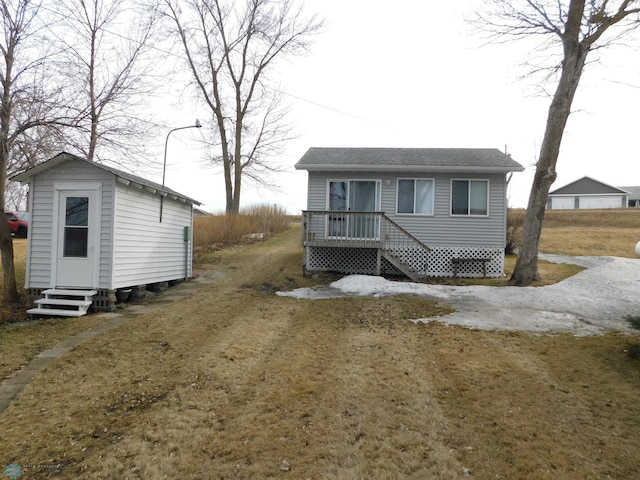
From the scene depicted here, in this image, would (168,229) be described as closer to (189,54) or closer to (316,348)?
(316,348)

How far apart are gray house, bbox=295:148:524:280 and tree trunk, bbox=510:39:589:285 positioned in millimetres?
1578

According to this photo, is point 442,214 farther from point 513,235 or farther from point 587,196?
point 587,196

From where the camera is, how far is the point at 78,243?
788 centimetres

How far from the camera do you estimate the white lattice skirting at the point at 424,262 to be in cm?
1220

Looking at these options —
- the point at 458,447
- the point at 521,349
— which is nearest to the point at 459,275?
the point at 521,349

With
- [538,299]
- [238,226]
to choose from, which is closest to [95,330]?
[538,299]

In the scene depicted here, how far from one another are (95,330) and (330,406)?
481 centimetres

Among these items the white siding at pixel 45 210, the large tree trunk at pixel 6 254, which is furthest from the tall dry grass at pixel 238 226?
the white siding at pixel 45 210

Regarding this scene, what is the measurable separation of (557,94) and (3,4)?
1284cm

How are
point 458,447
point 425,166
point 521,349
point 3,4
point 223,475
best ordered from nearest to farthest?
1. point 223,475
2. point 458,447
3. point 521,349
4. point 3,4
5. point 425,166

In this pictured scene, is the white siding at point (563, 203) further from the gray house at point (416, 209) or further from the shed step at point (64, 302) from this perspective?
the shed step at point (64, 302)

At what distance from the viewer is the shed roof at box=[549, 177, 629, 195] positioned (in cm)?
4300

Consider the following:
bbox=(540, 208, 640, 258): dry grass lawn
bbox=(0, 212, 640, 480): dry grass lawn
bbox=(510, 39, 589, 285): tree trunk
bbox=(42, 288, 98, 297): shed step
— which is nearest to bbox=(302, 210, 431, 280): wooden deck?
bbox=(510, 39, 589, 285): tree trunk

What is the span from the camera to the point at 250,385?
168 inches
